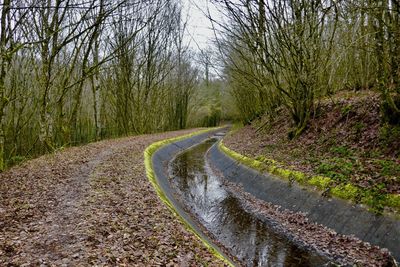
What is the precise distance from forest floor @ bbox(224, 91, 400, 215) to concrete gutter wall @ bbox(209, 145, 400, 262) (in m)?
0.42

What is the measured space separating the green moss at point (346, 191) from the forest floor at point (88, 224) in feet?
12.8

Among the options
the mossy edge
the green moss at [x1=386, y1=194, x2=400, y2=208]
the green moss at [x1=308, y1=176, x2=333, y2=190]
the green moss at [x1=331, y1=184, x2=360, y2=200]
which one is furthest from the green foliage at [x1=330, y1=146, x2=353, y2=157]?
the green moss at [x1=386, y1=194, x2=400, y2=208]

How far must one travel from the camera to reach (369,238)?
6934 mm

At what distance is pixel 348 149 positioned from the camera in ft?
36.4

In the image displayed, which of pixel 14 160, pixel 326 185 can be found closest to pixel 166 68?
pixel 14 160

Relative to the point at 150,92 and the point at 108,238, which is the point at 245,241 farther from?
the point at 150,92

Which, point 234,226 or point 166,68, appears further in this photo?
point 166,68

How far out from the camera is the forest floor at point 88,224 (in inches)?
230

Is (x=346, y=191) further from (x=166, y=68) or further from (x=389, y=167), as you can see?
(x=166, y=68)

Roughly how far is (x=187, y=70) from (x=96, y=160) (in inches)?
1292

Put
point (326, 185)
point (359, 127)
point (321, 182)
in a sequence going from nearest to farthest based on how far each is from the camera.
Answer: point (326, 185) → point (321, 182) → point (359, 127)

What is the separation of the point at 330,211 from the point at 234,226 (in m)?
2.75

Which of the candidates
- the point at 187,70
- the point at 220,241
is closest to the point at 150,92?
the point at 187,70

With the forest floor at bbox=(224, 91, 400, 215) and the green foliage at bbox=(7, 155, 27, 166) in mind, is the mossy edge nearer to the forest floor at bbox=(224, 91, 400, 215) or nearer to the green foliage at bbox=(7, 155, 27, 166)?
the forest floor at bbox=(224, 91, 400, 215)
